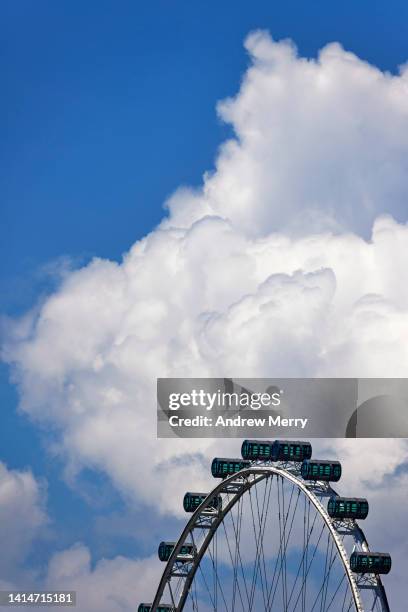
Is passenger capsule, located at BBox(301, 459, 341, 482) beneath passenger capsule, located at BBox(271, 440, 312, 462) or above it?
beneath

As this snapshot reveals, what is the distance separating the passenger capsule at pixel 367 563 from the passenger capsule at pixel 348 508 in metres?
4.56

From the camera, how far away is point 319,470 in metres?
181

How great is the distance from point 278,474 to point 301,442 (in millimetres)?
4514

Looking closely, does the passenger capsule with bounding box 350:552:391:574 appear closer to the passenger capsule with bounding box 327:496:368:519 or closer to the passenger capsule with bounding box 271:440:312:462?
the passenger capsule with bounding box 327:496:368:519

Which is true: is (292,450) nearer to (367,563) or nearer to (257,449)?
(257,449)

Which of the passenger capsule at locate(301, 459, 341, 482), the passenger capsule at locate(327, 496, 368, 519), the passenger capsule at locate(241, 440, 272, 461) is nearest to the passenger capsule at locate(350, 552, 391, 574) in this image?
the passenger capsule at locate(327, 496, 368, 519)

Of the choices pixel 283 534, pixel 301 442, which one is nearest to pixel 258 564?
pixel 283 534

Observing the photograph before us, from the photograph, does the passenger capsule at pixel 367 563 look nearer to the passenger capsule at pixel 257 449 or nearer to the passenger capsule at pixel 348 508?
the passenger capsule at pixel 348 508

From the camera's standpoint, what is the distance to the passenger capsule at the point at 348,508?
174500 millimetres

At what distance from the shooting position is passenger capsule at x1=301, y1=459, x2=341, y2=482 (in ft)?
592

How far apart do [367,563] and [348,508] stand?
6274 mm

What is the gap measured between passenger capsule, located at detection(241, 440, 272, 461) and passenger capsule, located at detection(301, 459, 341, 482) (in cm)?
1268

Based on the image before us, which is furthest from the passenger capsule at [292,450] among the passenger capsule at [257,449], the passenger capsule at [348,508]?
the passenger capsule at [348,508]

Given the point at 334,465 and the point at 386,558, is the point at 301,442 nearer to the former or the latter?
the point at 334,465
